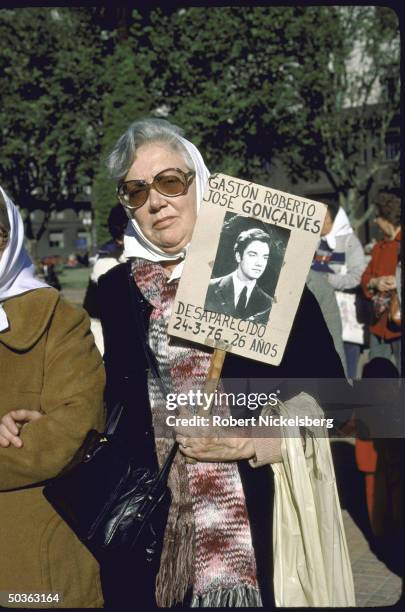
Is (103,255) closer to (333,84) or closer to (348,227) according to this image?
(348,227)

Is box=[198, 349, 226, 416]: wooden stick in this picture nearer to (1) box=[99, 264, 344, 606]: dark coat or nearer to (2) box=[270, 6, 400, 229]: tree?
(1) box=[99, 264, 344, 606]: dark coat

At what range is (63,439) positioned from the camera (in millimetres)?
2248

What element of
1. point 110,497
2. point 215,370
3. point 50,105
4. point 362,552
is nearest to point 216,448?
point 215,370

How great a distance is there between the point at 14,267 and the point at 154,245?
0.42 m

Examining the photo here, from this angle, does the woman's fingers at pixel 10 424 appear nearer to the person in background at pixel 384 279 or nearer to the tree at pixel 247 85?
the tree at pixel 247 85

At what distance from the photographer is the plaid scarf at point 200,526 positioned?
2359mm

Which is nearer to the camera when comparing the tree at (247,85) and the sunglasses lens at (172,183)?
the sunglasses lens at (172,183)

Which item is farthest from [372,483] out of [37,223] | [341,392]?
[37,223]

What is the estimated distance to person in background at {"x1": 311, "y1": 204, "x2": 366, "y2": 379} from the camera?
270 inches

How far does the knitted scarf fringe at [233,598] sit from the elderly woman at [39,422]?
355 mm

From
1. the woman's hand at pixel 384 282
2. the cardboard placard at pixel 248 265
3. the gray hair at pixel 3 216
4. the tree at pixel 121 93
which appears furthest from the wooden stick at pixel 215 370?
the woman's hand at pixel 384 282

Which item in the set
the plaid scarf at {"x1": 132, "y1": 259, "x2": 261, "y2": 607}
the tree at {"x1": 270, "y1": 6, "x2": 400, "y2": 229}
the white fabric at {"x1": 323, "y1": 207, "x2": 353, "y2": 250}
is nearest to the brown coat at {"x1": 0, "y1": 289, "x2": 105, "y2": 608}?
the plaid scarf at {"x1": 132, "y1": 259, "x2": 261, "y2": 607}

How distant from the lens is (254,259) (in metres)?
2.28

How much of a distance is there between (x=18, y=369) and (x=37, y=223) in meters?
64.6
